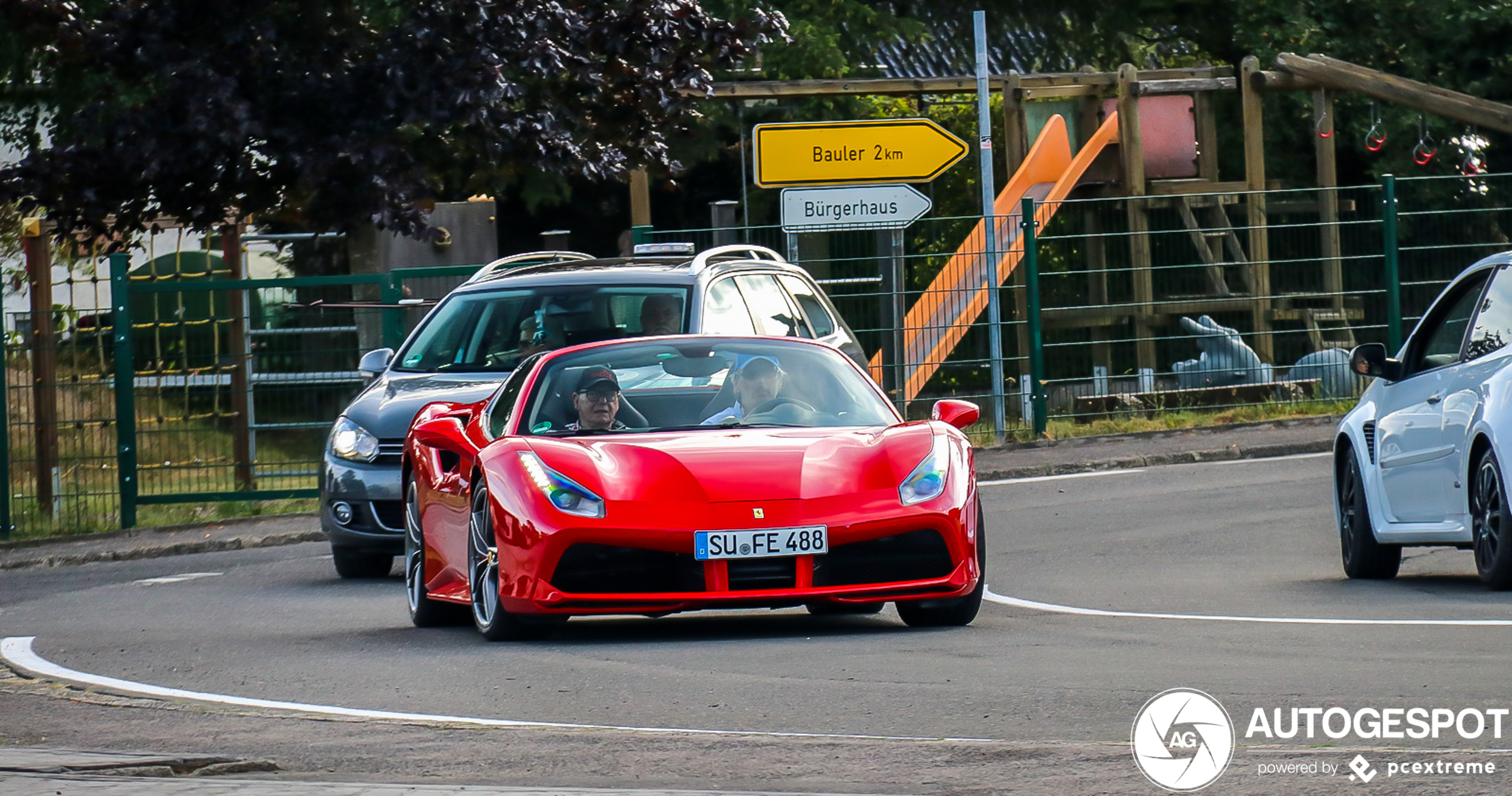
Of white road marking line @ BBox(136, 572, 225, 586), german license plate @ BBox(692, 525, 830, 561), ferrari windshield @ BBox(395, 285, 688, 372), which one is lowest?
white road marking line @ BBox(136, 572, 225, 586)

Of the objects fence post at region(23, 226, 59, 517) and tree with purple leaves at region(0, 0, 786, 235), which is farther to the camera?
fence post at region(23, 226, 59, 517)

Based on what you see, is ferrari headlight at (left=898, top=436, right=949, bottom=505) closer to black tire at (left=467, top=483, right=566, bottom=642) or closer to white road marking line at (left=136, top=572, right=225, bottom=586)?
black tire at (left=467, top=483, right=566, bottom=642)

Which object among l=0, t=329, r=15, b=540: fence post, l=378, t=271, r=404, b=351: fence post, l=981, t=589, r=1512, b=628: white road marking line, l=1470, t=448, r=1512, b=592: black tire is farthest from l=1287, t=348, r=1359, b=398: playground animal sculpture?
l=981, t=589, r=1512, b=628: white road marking line

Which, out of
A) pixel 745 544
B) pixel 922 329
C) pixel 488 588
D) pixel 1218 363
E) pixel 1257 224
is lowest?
pixel 488 588

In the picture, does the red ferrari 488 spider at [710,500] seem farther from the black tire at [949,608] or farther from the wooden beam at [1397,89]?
the wooden beam at [1397,89]

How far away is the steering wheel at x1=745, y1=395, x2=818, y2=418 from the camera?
10.2m

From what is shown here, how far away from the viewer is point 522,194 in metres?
30.4

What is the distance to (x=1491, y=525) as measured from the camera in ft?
34.7

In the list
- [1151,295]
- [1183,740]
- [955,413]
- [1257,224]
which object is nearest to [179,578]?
[955,413]

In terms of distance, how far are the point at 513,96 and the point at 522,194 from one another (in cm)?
1403

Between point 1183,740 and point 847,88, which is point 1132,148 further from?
point 1183,740

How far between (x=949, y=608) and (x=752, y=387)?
1.27 m

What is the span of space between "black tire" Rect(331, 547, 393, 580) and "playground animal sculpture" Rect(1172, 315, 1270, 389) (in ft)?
33.6

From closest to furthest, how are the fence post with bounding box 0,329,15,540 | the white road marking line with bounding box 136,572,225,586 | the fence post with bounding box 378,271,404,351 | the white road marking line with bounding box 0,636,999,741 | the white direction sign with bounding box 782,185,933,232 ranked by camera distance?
the white road marking line with bounding box 0,636,999,741 < the white road marking line with bounding box 136,572,225,586 < the fence post with bounding box 0,329,15,540 < the fence post with bounding box 378,271,404,351 < the white direction sign with bounding box 782,185,933,232
